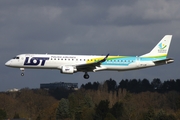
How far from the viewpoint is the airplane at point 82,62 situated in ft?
308

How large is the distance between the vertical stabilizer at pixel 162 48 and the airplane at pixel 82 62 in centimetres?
194

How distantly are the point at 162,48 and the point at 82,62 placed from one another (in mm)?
14146

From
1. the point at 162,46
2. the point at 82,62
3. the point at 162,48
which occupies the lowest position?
the point at 82,62

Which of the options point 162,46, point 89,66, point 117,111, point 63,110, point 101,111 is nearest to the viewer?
point 89,66

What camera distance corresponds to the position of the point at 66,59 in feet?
310

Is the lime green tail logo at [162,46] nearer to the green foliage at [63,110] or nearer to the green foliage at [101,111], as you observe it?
the green foliage at [101,111]

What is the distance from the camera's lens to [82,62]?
94938 millimetres

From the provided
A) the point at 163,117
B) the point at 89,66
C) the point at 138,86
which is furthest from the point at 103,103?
the point at 138,86

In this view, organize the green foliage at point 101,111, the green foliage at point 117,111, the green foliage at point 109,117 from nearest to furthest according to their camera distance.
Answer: the green foliage at point 109,117
the green foliage at point 101,111
the green foliage at point 117,111

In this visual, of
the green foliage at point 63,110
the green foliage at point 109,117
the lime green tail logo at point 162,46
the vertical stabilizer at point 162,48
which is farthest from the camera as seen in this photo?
the green foliage at point 63,110

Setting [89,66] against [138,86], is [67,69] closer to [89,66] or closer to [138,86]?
[89,66]

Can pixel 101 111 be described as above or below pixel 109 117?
above

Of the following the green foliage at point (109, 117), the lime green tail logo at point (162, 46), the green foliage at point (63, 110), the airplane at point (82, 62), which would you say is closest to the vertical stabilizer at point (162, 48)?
the lime green tail logo at point (162, 46)

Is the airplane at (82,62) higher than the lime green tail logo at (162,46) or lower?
lower
